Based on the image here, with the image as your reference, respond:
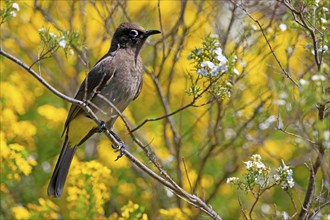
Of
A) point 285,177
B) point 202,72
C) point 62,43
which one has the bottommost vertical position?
point 285,177

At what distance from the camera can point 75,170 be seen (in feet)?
18.1

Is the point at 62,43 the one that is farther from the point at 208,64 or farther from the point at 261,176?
the point at 261,176

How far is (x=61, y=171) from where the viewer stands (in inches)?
242

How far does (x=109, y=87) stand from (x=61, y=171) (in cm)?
93

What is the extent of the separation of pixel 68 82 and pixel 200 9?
6.35 ft

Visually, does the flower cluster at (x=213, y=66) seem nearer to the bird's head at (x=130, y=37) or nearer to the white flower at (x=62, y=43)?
the white flower at (x=62, y=43)

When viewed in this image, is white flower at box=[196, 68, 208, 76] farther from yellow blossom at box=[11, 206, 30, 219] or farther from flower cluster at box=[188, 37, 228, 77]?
yellow blossom at box=[11, 206, 30, 219]

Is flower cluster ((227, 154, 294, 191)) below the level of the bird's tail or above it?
below

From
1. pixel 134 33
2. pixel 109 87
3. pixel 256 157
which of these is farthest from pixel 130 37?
pixel 256 157

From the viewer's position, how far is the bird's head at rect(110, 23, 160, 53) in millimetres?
5883

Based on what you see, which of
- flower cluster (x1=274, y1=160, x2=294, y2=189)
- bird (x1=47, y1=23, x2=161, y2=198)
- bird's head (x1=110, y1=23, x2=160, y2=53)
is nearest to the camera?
flower cluster (x1=274, y1=160, x2=294, y2=189)

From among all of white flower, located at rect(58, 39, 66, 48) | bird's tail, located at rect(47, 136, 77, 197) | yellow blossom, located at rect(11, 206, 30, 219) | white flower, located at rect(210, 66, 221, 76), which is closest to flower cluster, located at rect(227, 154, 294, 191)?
white flower, located at rect(210, 66, 221, 76)

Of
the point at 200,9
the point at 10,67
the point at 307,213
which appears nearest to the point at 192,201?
the point at 307,213

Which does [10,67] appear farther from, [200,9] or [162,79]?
[200,9]
